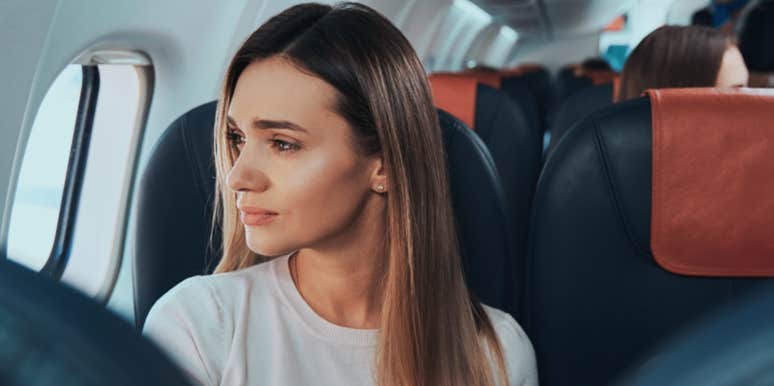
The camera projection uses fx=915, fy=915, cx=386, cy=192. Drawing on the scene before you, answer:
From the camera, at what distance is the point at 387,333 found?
4.21 feet

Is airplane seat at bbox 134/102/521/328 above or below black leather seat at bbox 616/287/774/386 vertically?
below

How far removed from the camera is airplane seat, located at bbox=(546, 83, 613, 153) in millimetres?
3207

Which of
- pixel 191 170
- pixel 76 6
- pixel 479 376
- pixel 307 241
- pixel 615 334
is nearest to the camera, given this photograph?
pixel 307 241

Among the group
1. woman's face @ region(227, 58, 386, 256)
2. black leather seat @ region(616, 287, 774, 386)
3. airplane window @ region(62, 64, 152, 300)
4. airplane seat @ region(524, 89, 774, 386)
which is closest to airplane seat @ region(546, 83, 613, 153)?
airplane window @ region(62, 64, 152, 300)

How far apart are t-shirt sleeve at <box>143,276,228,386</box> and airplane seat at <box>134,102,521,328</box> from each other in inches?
12.0

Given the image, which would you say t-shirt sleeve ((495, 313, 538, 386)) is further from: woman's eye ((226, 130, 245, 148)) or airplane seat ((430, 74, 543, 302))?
airplane seat ((430, 74, 543, 302))

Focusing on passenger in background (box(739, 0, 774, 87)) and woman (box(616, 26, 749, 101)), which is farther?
passenger in background (box(739, 0, 774, 87))

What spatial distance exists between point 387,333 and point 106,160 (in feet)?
4.67

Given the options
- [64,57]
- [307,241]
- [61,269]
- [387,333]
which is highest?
[64,57]

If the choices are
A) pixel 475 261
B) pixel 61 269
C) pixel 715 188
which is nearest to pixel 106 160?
pixel 61 269

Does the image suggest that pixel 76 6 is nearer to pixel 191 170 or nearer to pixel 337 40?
pixel 191 170

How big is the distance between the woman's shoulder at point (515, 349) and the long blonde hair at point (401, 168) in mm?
18

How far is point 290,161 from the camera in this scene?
3.94 ft

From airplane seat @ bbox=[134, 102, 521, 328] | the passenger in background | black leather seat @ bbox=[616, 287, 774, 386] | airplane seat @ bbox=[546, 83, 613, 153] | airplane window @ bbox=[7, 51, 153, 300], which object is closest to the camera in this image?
black leather seat @ bbox=[616, 287, 774, 386]
